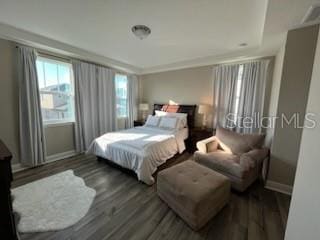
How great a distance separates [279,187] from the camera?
2.30 metres

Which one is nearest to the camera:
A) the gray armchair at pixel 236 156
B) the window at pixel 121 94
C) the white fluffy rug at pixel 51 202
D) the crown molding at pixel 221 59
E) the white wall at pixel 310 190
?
the white wall at pixel 310 190

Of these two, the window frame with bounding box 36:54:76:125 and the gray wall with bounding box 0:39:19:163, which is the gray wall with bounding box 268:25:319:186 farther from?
the gray wall with bounding box 0:39:19:163

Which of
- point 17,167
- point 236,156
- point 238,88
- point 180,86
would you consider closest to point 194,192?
point 236,156

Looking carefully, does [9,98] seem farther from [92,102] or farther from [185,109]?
[185,109]

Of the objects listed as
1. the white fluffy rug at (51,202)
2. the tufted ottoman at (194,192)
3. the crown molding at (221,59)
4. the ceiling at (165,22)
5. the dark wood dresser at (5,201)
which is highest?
the ceiling at (165,22)

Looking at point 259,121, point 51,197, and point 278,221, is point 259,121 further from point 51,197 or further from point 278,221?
point 51,197

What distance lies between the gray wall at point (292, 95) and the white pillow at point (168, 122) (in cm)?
206

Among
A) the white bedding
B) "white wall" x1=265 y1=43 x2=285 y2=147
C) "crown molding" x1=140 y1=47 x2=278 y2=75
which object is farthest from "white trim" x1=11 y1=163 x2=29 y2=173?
"white wall" x1=265 y1=43 x2=285 y2=147

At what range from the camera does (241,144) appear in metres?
2.58

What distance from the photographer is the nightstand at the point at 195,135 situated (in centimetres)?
372

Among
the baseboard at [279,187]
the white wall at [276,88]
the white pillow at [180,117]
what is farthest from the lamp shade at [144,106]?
the baseboard at [279,187]

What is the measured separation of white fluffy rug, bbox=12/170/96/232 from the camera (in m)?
1.66

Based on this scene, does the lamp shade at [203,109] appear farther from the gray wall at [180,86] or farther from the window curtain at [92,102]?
the window curtain at [92,102]

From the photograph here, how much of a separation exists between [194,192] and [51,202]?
1873mm
